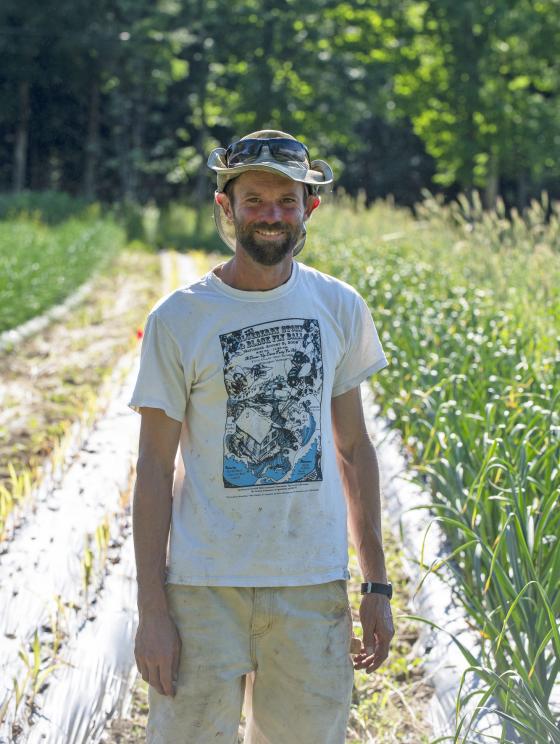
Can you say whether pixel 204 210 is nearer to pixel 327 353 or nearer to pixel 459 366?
pixel 459 366

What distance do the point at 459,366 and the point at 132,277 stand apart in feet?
35.7

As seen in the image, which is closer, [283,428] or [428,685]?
[283,428]

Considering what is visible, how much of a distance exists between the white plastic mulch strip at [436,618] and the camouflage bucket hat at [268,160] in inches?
45.6

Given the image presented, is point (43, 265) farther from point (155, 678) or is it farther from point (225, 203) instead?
point (155, 678)

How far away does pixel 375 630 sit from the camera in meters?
2.46

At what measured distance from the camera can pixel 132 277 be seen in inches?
615

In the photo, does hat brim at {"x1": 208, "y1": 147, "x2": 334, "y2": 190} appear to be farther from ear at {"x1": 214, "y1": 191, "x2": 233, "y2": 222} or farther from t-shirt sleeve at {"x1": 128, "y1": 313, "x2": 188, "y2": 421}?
t-shirt sleeve at {"x1": 128, "y1": 313, "x2": 188, "y2": 421}

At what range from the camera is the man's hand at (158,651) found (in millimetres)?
2180

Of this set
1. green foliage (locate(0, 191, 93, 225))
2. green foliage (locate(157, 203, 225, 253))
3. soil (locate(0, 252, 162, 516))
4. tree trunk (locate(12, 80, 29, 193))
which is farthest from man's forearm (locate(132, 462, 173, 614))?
tree trunk (locate(12, 80, 29, 193))

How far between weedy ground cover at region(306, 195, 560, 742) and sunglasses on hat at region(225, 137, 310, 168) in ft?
3.49

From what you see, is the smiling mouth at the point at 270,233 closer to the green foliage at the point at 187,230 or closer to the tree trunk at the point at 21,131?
the green foliage at the point at 187,230

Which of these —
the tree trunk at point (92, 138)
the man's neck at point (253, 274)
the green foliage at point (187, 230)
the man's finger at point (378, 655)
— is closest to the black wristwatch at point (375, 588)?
the man's finger at point (378, 655)

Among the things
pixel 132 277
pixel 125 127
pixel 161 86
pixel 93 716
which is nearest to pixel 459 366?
pixel 93 716


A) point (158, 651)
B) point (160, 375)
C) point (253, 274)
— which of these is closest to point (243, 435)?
point (160, 375)
